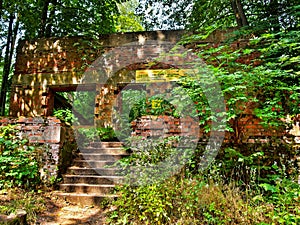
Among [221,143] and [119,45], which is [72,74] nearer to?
[119,45]

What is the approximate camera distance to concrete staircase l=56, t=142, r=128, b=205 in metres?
4.29

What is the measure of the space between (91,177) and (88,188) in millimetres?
267

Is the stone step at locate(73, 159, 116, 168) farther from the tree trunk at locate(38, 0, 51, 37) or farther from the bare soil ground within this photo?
the tree trunk at locate(38, 0, 51, 37)

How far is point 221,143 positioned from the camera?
4.75 metres

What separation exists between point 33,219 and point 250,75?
3961 millimetres

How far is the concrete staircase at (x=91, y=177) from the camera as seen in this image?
4.29 m

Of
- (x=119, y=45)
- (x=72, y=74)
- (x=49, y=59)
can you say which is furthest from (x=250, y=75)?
(x=49, y=59)

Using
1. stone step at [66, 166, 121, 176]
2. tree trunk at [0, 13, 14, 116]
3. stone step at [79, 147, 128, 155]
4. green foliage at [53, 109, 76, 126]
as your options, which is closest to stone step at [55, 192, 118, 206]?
stone step at [66, 166, 121, 176]

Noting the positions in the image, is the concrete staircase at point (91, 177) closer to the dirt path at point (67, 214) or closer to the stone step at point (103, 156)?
the stone step at point (103, 156)

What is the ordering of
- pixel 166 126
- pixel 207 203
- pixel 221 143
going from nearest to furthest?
pixel 207 203 < pixel 221 143 < pixel 166 126

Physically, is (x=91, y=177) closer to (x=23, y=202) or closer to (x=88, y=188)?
(x=88, y=188)

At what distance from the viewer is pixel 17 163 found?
441 cm

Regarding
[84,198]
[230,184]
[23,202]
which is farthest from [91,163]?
[230,184]

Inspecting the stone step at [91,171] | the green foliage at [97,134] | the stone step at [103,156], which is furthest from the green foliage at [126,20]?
the stone step at [91,171]
